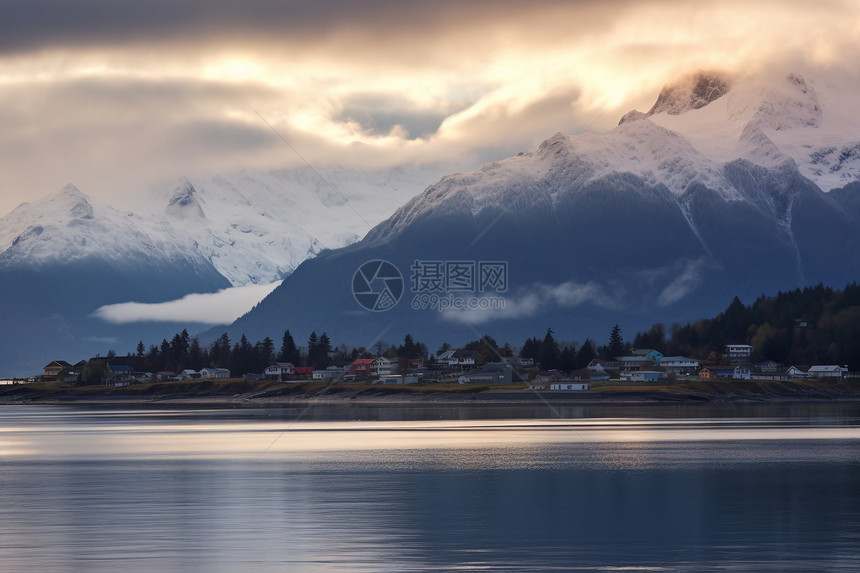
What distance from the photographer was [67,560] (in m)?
45.8

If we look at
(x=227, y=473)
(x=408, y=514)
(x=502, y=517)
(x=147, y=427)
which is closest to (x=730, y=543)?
(x=502, y=517)

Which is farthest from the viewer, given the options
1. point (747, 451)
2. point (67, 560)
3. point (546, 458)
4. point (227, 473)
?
point (747, 451)

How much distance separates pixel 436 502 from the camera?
6319 centimetres

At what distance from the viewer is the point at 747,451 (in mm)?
95188

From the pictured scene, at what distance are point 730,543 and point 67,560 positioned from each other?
81.8ft

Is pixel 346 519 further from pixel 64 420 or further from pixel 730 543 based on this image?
pixel 64 420

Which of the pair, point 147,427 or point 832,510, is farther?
point 147,427

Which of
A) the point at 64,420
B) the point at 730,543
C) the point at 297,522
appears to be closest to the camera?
the point at 730,543

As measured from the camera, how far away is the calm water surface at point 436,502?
4631cm

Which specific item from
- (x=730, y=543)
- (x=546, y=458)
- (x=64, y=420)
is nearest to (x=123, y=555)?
(x=730, y=543)

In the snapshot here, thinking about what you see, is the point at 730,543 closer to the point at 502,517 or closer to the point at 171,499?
the point at 502,517

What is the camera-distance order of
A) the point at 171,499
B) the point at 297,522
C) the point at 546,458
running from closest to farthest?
the point at 297,522, the point at 171,499, the point at 546,458

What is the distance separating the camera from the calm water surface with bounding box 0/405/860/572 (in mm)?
46312

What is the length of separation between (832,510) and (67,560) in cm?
3407
